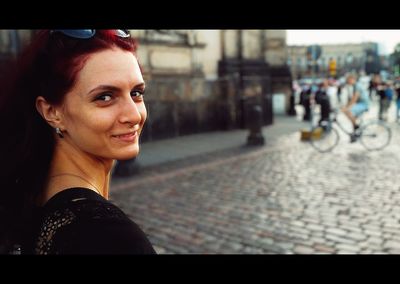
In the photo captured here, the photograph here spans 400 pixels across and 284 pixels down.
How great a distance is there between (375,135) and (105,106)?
9465 mm

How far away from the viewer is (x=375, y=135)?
31.2 ft

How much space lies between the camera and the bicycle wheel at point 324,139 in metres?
9.66

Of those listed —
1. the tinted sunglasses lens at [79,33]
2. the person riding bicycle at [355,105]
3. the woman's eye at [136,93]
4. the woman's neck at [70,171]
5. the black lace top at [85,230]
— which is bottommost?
the person riding bicycle at [355,105]

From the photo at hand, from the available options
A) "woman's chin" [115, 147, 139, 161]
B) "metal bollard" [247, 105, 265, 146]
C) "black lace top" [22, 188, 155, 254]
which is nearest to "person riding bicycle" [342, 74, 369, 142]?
"metal bollard" [247, 105, 265, 146]

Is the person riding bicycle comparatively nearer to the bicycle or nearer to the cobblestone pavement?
the bicycle

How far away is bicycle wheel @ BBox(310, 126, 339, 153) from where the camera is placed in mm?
9664

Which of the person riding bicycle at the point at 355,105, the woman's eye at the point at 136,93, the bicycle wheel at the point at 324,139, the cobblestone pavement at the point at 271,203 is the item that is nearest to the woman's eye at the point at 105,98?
the woman's eye at the point at 136,93

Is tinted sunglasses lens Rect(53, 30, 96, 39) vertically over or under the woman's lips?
over

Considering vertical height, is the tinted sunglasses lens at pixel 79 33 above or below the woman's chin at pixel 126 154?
above

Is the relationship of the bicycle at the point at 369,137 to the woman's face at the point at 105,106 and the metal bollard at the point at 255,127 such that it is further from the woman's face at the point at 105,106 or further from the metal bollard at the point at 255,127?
the woman's face at the point at 105,106

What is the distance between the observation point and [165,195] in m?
6.39

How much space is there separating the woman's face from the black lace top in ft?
0.69

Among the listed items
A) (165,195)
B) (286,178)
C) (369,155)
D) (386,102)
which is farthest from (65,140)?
(386,102)
